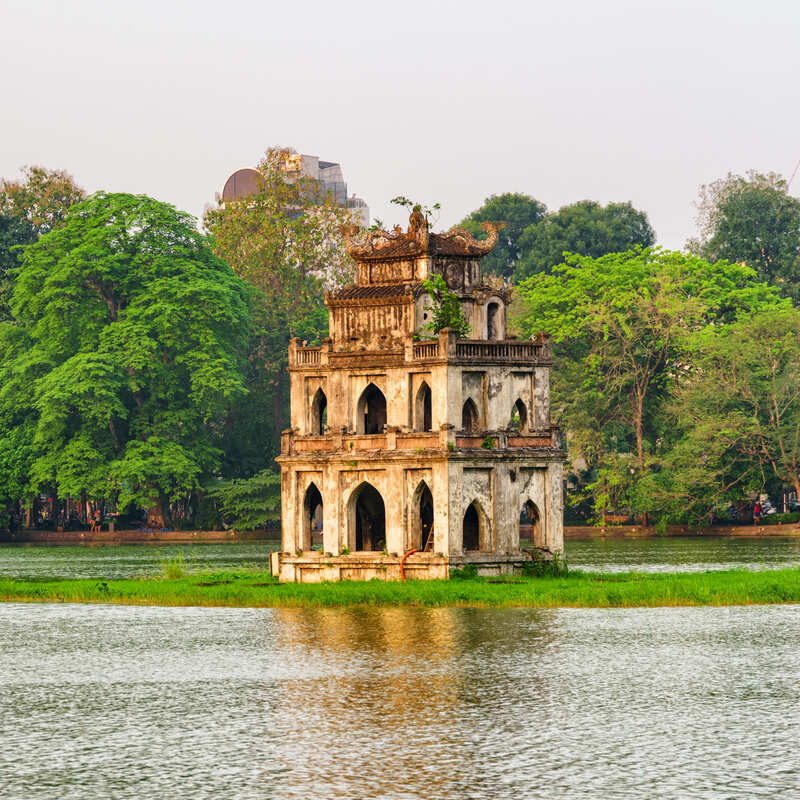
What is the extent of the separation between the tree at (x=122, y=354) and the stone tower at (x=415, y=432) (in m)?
40.2

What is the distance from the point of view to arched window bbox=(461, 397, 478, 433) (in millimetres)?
57312

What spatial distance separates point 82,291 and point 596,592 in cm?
6028

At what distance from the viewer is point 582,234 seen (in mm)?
143625

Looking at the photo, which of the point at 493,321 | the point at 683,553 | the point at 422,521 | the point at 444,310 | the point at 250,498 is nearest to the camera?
the point at 444,310

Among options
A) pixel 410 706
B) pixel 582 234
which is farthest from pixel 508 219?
pixel 410 706

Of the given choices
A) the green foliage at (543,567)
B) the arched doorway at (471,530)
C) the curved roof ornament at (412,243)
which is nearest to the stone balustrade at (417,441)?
the arched doorway at (471,530)

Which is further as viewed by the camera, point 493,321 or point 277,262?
point 277,262

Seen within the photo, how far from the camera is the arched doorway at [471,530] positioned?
58.3 meters

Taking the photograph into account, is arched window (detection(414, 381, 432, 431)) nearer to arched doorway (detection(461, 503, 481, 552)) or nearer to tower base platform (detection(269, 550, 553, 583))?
arched doorway (detection(461, 503, 481, 552))

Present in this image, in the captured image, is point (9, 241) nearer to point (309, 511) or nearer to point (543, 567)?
point (309, 511)

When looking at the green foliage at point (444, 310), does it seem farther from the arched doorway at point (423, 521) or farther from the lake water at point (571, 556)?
the lake water at point (571, 556)

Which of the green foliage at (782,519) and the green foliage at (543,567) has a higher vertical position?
the green foliage at (782,519)

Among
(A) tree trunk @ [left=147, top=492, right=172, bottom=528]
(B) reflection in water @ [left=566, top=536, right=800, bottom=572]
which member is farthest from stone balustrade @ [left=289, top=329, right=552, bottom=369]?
(A) tree trunk @ [left=147, top=492, right=172, bottom=528]

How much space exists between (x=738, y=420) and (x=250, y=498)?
95.2ft
